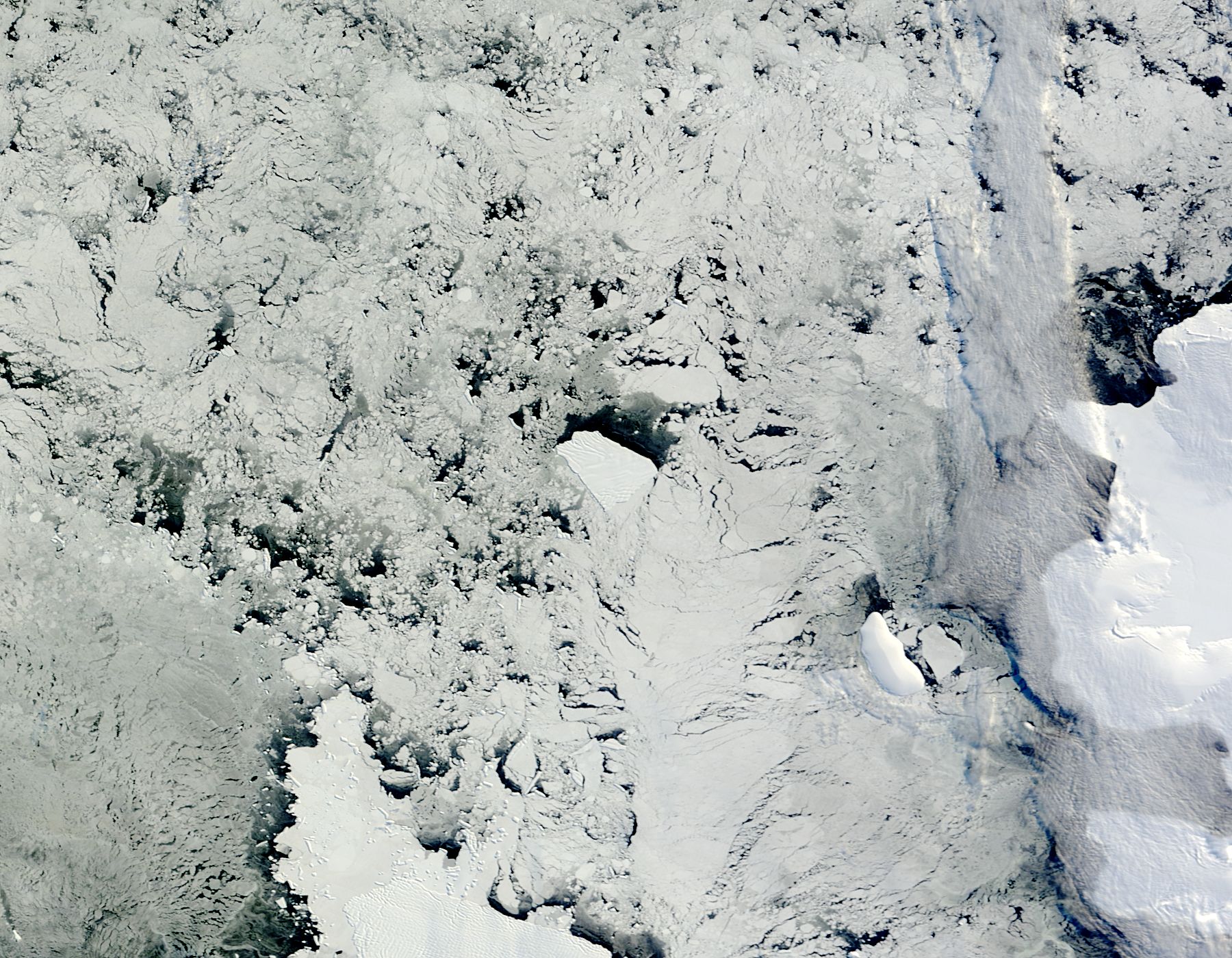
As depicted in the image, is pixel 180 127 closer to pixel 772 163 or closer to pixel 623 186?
pixel 623 186

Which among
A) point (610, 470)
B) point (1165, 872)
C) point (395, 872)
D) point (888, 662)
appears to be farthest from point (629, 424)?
point (1165, 872)

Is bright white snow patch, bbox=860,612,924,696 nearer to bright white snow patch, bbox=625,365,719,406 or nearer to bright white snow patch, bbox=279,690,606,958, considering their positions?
bright white snow patch, bbox=625,365,719,406

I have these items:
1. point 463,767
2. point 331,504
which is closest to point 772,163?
point 331,504

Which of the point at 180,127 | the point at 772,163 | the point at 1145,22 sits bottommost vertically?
the point at 180,127

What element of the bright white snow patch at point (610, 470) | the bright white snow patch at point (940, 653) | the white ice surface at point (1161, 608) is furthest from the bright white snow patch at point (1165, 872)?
the bright white snow patch at point (610, 470)

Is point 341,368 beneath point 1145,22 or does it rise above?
beneath

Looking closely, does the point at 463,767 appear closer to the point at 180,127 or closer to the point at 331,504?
the point at 331,504
